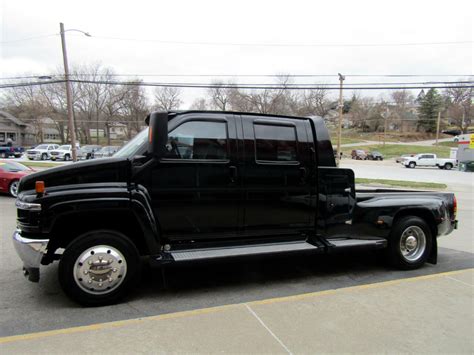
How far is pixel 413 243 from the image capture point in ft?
16.6

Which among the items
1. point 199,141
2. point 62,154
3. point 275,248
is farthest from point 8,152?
point 275,248

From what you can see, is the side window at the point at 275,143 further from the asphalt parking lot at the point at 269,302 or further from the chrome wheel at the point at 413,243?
the chrome wheel at the point at 413,243

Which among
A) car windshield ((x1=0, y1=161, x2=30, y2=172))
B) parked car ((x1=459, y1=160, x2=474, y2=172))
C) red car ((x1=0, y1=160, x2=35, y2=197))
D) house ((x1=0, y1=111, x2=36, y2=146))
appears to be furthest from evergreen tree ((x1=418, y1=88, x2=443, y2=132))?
red car ((x1=0, y1=160, x2=35, y2=197))

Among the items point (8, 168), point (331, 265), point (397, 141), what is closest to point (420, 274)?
point (331, 265)

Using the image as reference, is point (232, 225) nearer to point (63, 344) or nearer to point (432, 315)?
point (63, 344)

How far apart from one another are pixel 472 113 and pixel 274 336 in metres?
109

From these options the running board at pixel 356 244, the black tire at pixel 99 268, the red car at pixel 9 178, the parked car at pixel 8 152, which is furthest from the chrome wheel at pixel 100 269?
the parked car at pixel 8 152

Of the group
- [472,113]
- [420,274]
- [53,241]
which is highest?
[472,113]

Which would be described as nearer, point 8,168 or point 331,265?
point 331,265

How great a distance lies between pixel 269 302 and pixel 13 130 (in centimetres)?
7994

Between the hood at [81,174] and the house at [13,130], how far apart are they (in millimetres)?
73443

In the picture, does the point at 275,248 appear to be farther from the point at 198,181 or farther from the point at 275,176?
the point at 198,181

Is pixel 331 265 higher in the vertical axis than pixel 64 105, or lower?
lower

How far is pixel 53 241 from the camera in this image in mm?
3635
